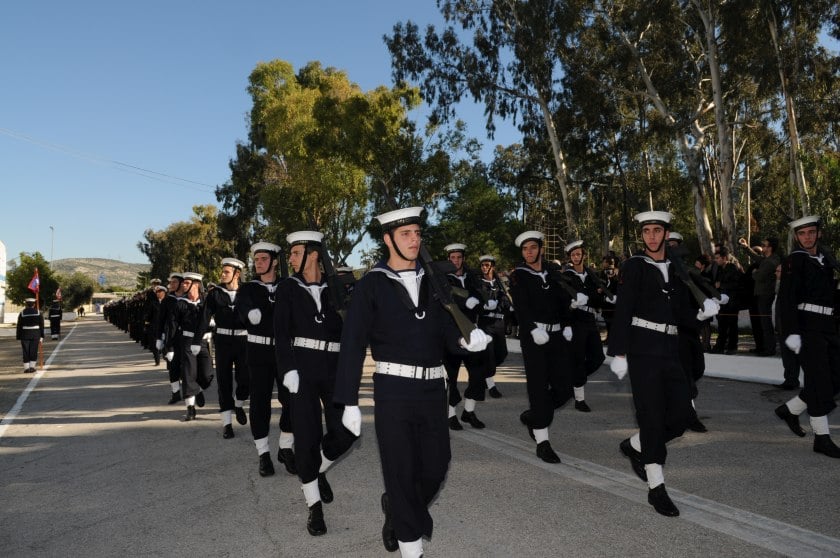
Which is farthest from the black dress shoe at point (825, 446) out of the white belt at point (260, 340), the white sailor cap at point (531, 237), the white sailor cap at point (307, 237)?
the white belt at point (260, 340)

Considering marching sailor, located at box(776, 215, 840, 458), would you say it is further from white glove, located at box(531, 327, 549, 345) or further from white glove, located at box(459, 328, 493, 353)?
white glove, located at box(459, 328, 493, 353)

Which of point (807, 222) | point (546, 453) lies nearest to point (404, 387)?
point (546, 453)

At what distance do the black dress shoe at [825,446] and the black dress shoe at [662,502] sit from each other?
2.27 metres

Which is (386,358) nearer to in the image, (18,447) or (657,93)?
(18,447)

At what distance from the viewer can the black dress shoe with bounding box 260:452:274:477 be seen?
638 cm

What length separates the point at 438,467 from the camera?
3.89 meters

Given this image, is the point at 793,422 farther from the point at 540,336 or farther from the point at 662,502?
the point at 662,502

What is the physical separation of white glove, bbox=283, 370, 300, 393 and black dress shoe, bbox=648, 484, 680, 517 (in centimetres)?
263

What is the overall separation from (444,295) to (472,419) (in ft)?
15.0

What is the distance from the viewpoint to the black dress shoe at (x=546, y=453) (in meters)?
6.37

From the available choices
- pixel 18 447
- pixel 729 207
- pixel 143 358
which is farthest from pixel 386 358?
pixel 729 207

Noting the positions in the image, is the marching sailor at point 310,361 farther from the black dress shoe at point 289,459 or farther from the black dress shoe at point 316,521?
the black dress shoe at point 289,459

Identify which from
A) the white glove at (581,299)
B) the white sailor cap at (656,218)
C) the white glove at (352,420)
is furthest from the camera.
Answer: the white glove at (581,299)

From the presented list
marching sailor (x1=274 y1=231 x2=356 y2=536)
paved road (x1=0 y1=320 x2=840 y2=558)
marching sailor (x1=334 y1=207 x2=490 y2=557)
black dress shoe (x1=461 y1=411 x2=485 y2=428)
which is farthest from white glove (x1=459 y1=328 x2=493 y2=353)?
black dress shoe (x1=461 y1=411 x2=485 y2=428)
